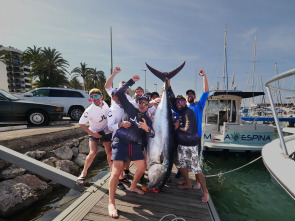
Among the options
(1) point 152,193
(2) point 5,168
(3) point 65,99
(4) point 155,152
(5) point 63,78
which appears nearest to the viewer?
(4) point 155,152

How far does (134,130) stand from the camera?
2.62m

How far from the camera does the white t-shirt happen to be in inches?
127

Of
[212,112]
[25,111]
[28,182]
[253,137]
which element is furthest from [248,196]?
[25,111]

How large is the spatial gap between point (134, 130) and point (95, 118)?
102 cm

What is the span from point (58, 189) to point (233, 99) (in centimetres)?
853

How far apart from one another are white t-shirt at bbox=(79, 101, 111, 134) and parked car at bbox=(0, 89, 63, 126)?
5.59 meters

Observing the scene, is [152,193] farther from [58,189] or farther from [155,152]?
[58,189]

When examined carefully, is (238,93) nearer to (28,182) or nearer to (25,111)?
(28,182)

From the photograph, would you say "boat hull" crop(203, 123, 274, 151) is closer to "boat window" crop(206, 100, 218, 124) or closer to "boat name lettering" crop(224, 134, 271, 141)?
"boat name lettering" crop(224, 134, 271, 141)

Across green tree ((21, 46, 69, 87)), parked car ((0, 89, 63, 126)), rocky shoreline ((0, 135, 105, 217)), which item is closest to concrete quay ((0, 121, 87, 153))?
rocky shoreline ((0, 135, 105, 217))

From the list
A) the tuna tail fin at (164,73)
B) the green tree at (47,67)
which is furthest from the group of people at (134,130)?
the green tree at (47,67)

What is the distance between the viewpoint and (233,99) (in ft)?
29.5

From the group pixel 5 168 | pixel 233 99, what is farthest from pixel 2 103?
pixel 233 99

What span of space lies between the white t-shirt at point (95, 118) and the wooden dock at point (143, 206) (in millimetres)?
1109
